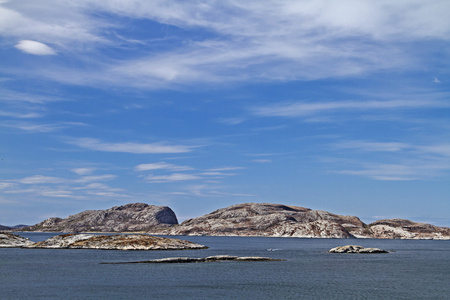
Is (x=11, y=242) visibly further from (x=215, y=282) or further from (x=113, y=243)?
(x=215, y=282)

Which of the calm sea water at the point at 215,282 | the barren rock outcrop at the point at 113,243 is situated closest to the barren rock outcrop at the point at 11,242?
the barren rock outcrop at the point at 113,243

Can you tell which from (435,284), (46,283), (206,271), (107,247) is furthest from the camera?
(107,247)

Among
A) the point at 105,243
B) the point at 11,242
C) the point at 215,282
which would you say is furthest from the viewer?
the point at 11,242

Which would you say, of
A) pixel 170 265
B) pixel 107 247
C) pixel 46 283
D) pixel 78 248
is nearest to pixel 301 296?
pixel 46 283

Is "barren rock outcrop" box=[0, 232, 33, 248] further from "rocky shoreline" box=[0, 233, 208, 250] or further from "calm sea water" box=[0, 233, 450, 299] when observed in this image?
"calm sea water" box=[0, 233, 450, 299]

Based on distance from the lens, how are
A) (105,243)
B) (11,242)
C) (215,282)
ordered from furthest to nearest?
(11,242)
(105,243)
(215,282)

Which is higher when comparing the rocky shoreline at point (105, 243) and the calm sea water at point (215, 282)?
the rocky shoreline at point (105, 243)

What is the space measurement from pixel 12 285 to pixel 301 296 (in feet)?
152

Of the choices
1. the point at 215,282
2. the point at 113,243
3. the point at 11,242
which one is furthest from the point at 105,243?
the point at 215,282

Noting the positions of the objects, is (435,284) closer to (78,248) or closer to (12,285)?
(12,285)

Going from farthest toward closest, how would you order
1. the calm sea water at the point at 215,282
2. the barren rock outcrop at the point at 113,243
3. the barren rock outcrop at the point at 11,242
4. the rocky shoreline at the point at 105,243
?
the barren rock outcrop at the point at 11,242 < the rocky shoreline at the point at 105,243 < the barren rock outcrop at the point at 113,243 < the calm sea water at the point at 215,282

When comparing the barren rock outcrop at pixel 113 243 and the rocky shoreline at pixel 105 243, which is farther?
the rocky shoreline at pixel 105 243

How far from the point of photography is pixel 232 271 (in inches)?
3986

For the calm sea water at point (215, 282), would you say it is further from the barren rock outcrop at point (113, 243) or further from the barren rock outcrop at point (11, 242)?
the barren rock outcrop at point (11, 242)
